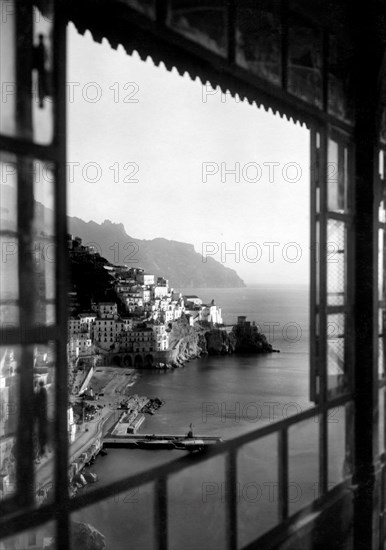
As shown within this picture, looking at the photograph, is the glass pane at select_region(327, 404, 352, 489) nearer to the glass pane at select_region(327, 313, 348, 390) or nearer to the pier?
the glass pane at select_region(327, 313, 348, 390)

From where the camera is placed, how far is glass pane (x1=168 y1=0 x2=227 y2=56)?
68.7 inches

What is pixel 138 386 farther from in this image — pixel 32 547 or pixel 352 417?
pixel 32 547

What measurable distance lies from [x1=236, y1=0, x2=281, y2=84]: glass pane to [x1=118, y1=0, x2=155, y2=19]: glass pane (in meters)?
0.52

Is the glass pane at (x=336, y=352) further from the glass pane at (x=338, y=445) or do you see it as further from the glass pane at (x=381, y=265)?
the glass pane at (x=381, y=265)

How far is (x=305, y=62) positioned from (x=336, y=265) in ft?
3.58

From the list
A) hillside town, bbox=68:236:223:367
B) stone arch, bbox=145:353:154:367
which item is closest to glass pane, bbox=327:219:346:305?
hillside town, bbox=68:236:223:367

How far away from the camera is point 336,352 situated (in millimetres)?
2805

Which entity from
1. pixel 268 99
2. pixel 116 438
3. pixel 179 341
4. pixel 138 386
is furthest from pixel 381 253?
pixel 138 386

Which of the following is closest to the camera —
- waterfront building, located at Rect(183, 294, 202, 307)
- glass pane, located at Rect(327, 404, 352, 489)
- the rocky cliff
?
glass pane, located at Rect(327, 404, 352, 489)

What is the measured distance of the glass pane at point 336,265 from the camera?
2.72 m

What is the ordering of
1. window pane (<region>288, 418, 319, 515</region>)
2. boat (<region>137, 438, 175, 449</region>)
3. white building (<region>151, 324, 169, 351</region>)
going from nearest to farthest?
window pane (<region>288, 418, 319, 515</region>), white building (<region>151, 324, 169, 351</region>), boat (<region>137, 438, 175, 449</region>)

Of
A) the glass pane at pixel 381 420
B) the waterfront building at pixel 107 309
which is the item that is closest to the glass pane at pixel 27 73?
the glass pane at pixel 381 420

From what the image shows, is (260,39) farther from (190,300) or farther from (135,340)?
(190,300)

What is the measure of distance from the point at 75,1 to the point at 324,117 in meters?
1.60
